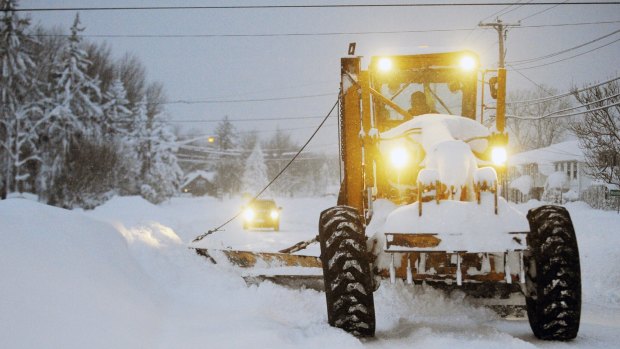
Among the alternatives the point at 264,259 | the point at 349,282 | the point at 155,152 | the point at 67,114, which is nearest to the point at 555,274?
the point at 349,282

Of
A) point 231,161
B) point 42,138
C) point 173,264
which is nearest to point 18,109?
point 42,138

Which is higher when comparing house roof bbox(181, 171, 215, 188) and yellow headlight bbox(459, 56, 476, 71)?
yellow headlight bbox(459, 56, 476, 71)

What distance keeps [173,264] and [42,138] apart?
35.4 m

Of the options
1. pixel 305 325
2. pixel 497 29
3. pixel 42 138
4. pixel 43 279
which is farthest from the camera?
pixel 42 138

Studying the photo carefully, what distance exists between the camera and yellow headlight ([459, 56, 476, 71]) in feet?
26.6

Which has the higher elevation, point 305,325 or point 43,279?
point 43,279

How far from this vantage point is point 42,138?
40.7m

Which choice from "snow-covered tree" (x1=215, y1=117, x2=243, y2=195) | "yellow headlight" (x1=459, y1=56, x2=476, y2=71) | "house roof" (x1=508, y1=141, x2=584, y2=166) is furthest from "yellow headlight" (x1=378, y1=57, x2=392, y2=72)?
"snow-covered tree" (x1=215, y1=117, x2=243, y2=195)

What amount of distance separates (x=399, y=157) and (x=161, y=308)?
323 centimetres

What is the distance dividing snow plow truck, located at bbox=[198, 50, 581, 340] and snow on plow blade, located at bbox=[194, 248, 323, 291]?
1477 millimetres

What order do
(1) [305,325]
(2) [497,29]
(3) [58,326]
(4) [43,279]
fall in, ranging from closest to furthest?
(3) [58,326], (4) [43,279], (1) [305,325], (2) [497,29]

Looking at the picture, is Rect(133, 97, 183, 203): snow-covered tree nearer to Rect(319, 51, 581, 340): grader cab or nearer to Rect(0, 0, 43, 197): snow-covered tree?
Rect(0, 0, 43, 197): snow-covered tree

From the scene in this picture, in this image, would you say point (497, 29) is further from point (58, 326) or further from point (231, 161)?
point (231, 161)

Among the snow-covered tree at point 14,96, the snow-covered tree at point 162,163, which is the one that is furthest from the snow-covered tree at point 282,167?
the snow-covered tree at point 14,96
